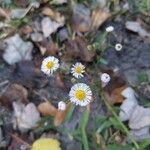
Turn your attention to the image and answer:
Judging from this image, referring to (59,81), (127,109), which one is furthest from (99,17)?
(127,109)

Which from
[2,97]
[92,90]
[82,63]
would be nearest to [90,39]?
[82,63]

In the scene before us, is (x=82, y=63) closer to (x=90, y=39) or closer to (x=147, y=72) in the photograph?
(x=90, y=39)

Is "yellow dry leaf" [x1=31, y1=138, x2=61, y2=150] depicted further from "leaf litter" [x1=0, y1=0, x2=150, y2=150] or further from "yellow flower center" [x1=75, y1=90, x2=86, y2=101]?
"yellow flower center" [x1=75, y1=90, x2=86, y2=101]

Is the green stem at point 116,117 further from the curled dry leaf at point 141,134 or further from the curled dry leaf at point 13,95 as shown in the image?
the curled dry leaf at point 13,95

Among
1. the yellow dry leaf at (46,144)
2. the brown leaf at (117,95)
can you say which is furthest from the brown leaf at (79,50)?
the yellow dry leaf at (46,144)

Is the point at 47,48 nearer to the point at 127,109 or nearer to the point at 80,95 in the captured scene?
the point at 80,95

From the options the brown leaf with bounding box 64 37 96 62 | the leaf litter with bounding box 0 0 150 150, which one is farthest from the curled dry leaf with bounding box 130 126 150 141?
the brown leaf with bounding box 64 37 96 62
